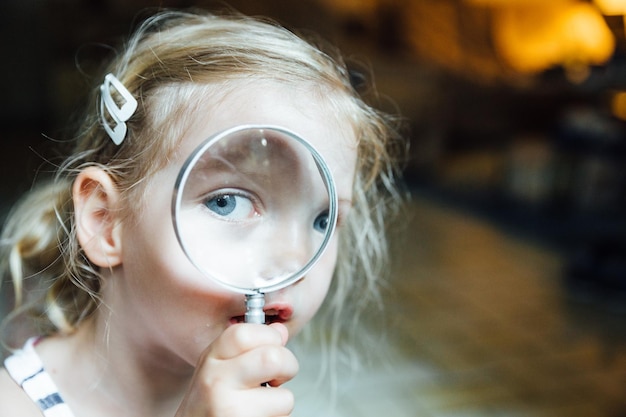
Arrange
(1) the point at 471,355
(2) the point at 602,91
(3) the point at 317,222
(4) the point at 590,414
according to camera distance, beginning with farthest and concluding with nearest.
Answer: (2) the point at 602,91
(1) the point at 471,355
(4) the point at 590,414
(3) the point at 317,222

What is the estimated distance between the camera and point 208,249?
0.56 metres

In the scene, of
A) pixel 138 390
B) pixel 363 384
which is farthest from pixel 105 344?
pixel 363 384

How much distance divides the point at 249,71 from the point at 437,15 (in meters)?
4.38

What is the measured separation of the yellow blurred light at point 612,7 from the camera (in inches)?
79.1

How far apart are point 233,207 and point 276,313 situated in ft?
0.39

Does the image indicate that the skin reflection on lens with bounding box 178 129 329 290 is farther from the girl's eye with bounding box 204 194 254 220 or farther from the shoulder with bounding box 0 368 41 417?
the shoulder with bounding box 0 368 41 417

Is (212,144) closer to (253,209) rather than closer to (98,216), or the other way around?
(253,209)

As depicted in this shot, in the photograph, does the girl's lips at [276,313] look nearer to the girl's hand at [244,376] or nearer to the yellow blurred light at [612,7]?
the girl's hand at [244,376]

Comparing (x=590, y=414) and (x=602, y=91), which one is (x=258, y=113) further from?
(x=602, y=91)

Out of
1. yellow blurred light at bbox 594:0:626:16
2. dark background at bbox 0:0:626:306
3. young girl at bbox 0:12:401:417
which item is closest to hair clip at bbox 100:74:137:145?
young girl at bbox 0:12:401:417

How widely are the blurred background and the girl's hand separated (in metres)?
0.43

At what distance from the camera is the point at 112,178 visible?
2.19 ft

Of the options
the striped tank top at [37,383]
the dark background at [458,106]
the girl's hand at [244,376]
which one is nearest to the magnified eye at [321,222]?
the girl's hand at [244,376]

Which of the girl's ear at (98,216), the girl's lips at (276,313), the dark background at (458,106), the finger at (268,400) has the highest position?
the dark background at (458,106)
